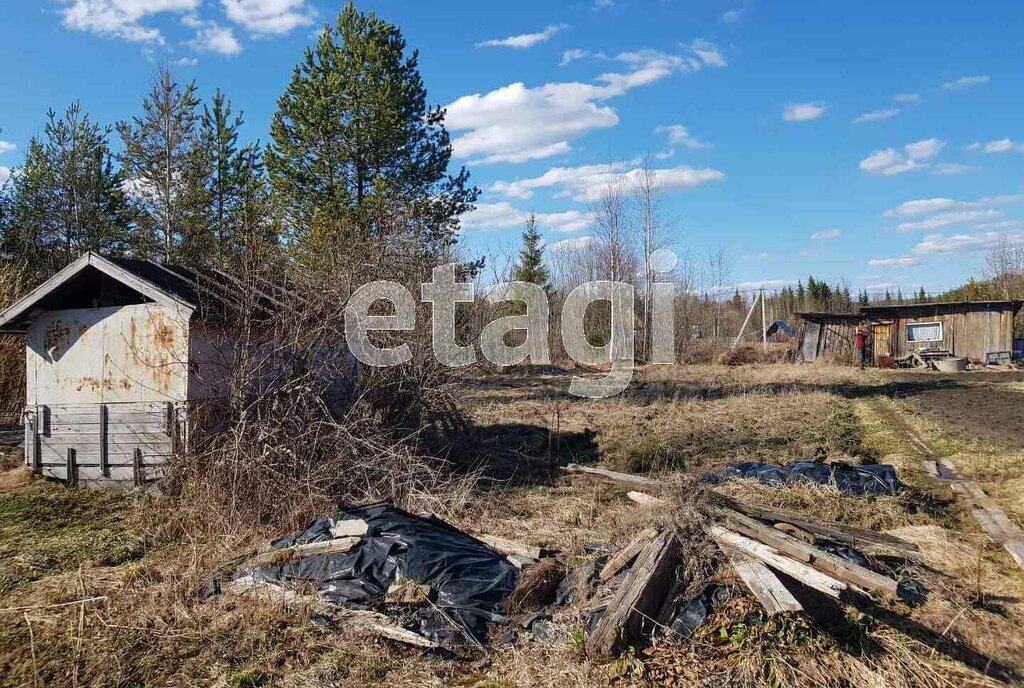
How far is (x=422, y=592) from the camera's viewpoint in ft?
16.5

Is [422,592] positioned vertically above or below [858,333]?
below

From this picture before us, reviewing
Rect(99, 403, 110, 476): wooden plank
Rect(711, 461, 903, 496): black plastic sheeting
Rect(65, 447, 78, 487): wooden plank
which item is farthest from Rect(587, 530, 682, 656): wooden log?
Rect(65, 447, 78, 487): wooden plank

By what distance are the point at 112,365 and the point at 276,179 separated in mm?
8177

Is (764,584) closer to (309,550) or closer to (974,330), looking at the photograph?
(309,550)

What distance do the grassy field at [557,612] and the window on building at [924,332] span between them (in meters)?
21.5

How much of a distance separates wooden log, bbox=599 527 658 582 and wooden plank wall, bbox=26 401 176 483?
6.40 meters

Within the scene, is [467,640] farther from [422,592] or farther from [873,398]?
[873,398]

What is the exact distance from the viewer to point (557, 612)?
16.1 ft

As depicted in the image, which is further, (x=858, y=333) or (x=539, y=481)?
(x=858, y=333)

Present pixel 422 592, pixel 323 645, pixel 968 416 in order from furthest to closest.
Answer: pixel 968 416 → pixel 422 592 → pixel 323 645

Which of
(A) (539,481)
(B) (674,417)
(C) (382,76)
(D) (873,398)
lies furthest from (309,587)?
(D) (873,398)

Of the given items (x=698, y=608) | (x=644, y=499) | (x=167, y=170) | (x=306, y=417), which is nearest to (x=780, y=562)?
(x=698, y=608)

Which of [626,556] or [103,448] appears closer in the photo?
[626,556]

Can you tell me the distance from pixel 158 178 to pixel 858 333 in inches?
1212
